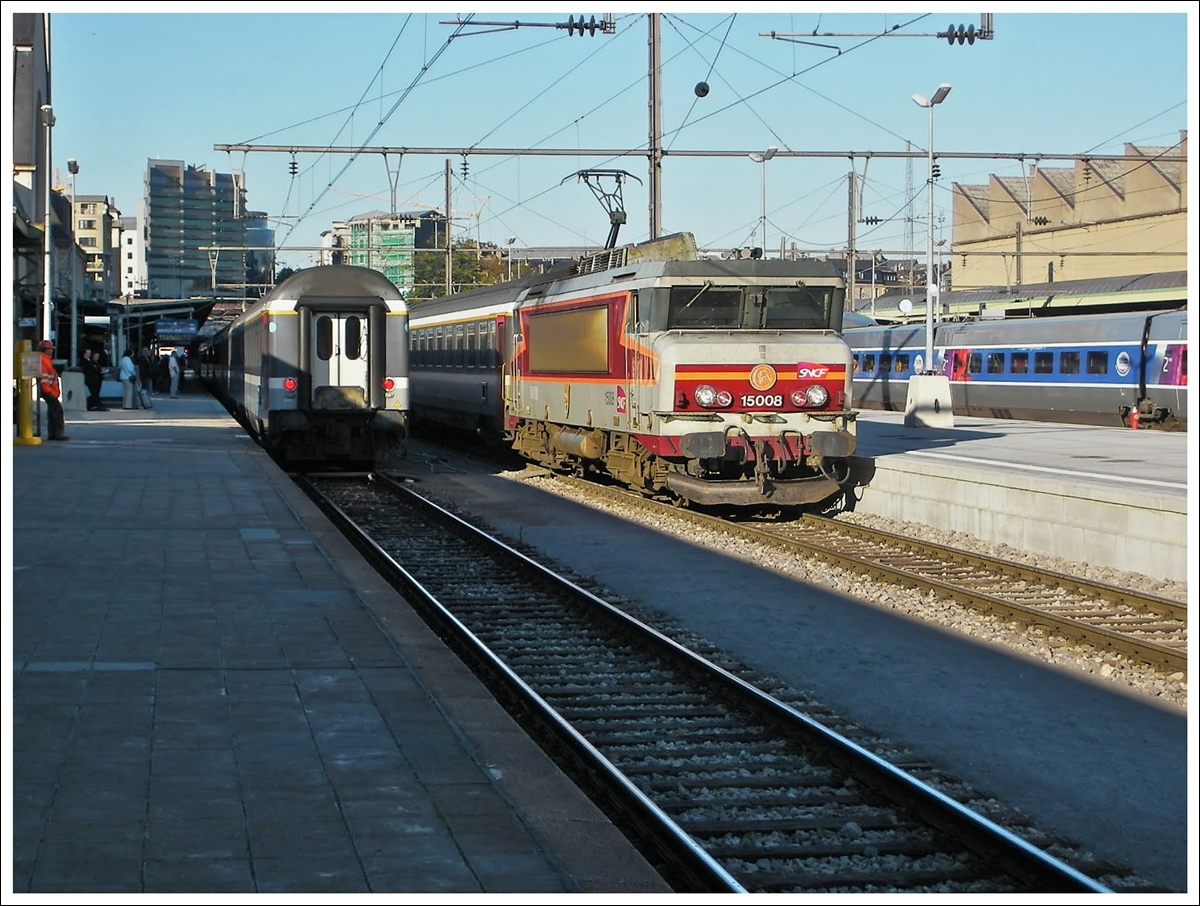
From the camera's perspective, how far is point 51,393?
25.9 m

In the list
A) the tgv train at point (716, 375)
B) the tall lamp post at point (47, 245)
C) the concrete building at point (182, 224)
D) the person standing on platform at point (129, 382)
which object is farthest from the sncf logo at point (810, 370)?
the concrete building at point (182, 224)

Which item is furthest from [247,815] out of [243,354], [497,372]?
[243,354]

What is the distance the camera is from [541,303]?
21.8 m

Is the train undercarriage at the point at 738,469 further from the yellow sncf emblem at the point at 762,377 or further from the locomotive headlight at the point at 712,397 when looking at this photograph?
the yellow sncf emblem at the point at 762,377

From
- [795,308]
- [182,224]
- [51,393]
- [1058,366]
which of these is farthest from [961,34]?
[182,224]

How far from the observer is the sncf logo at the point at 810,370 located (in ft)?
55.2

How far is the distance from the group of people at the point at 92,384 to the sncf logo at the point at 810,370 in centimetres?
1400

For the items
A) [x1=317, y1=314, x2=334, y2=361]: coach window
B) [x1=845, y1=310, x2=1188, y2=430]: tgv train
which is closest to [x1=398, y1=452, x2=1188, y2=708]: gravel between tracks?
[x1=317, y1=314, x2=334, y2=361]: coach window

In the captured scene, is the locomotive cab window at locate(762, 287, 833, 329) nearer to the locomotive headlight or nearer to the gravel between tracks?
the locomotive headlight

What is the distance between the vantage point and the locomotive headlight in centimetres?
1652

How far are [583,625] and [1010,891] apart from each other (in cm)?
574

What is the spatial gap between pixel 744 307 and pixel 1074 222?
163 ft

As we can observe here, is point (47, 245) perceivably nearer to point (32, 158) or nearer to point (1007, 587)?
point (32, 158)

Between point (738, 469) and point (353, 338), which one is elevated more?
point (353, 338)
